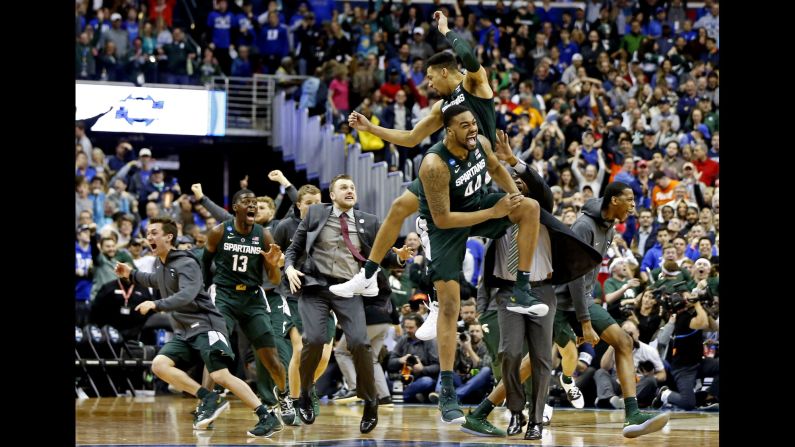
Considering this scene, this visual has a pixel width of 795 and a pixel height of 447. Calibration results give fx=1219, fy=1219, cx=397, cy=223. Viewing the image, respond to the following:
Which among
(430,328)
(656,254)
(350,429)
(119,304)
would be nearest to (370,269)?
(430,328)

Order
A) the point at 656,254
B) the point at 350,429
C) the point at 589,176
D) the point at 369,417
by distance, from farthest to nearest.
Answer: the point at 589,176
the point at 656,254
the point at 350,429
the point at 369,417

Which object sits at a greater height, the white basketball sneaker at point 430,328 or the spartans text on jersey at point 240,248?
the spartans text on jersey at point 240,248

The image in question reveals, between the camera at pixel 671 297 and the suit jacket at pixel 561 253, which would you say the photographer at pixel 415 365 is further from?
the suit jacket at pixel 561 253

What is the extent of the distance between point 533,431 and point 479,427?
437 millimetres

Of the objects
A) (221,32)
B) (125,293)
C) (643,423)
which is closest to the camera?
(643,423)

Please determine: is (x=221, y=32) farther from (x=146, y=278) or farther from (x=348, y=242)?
(x=348, y=242)

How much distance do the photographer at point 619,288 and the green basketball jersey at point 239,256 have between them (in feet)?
18.5

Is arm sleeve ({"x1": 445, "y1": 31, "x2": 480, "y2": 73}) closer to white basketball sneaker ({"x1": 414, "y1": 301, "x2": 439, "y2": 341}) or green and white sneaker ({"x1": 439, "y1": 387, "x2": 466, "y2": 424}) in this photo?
white basketball sneaker ({"x1": 414, "y1": 301, "x2": 439, "y2": 341})

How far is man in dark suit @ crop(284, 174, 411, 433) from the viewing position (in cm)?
1023

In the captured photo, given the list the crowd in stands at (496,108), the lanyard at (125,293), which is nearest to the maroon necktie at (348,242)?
the crowd in stands at (496,108)

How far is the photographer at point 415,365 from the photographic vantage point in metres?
15.1

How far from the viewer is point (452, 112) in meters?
8.99
